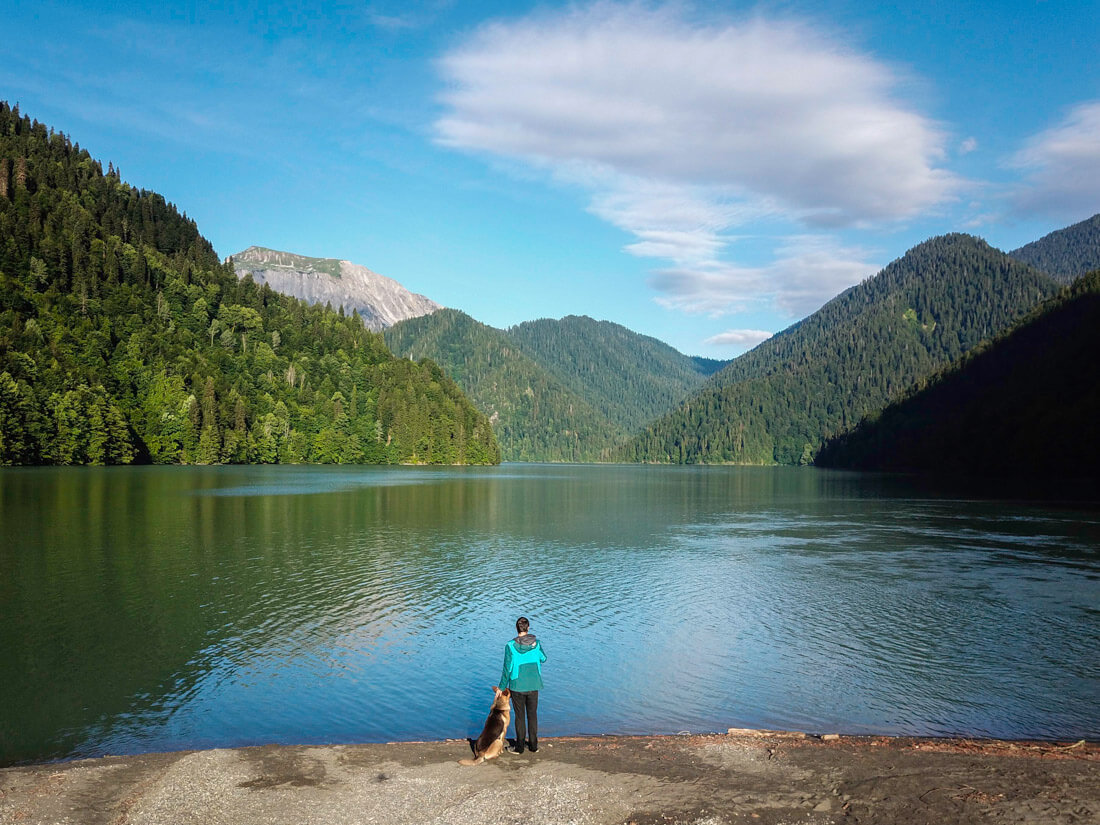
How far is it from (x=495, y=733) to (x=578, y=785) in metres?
3.01

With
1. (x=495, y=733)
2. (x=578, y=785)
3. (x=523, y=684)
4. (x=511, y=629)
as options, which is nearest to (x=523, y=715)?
(x=523, y=684)

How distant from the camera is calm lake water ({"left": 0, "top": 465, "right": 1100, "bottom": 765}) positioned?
80.2 ft

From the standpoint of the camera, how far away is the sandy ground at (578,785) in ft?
49.9

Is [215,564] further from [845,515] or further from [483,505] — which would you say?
[845,515]

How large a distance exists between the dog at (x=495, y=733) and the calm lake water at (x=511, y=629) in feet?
15.0

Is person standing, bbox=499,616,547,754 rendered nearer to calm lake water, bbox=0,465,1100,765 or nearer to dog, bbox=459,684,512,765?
dog, bbox=459,684,512,765

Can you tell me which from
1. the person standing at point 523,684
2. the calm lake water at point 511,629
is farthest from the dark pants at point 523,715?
the calm lake water at point 511,629

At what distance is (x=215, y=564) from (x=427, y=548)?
1756cm

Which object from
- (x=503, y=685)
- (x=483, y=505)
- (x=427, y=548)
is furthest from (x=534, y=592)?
(x=483, y=505)

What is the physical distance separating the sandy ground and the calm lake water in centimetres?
366

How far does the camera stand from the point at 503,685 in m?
19.9

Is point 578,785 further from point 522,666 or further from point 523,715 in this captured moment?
point 522,666

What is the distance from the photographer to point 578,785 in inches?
667

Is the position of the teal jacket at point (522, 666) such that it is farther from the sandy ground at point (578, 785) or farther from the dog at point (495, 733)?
the sandy ground at point (578, 785)
